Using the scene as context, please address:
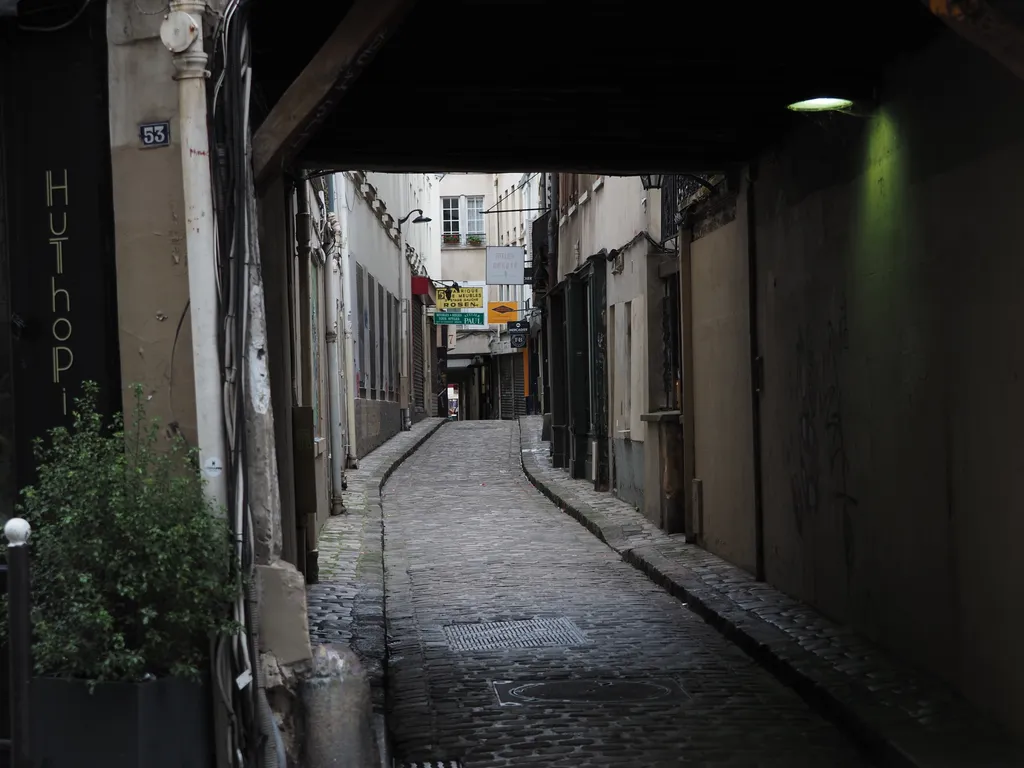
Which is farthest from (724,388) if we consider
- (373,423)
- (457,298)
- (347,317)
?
(457,298)

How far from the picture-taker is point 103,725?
4746mm

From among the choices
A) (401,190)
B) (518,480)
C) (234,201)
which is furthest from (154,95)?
(401,190)

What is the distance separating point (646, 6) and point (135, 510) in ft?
13.0

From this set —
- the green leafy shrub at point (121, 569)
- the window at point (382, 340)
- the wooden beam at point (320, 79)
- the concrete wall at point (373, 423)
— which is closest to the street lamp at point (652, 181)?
the wooden beam at point (320, 79)

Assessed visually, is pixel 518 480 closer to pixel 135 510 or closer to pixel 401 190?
pixel 401 190

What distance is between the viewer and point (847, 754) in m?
6.71

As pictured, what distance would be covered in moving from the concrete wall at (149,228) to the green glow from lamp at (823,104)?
434 cm

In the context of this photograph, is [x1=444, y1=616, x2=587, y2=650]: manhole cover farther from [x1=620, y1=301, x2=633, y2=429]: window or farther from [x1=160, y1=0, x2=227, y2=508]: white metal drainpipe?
[x1=620, y1=301, x2=633, y2=429]: window

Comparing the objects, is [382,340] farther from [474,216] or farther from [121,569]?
[474,216]

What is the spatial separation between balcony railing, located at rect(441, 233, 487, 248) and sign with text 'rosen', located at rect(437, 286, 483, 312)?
377 inches

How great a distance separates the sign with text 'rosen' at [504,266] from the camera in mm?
41969

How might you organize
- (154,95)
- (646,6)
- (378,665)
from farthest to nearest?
(378,665) → (646,6) → (154,95)

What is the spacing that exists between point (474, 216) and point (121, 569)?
62.7m

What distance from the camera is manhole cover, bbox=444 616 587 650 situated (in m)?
9.33
